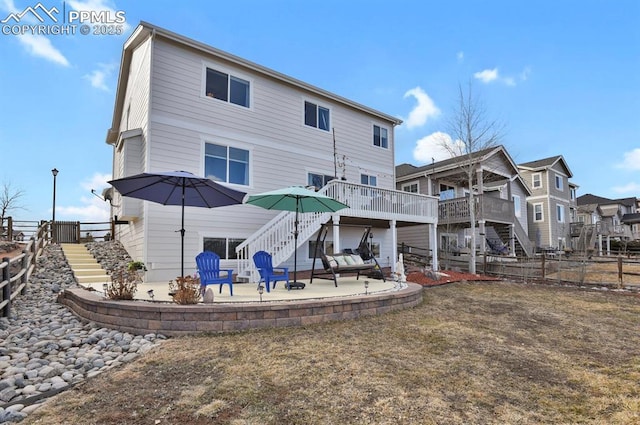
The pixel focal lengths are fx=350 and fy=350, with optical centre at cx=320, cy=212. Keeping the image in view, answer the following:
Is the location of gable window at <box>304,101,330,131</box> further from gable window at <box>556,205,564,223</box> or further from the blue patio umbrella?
gable window at <box>556,205,564,223</box>

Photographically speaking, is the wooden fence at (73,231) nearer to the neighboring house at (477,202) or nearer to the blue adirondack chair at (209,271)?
the blue adirondack chair at (209,271)

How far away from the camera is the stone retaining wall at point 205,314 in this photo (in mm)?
5031

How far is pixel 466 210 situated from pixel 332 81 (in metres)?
9.43

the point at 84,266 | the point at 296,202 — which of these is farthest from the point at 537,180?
the point at 84,266

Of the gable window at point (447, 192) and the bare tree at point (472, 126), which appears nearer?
the bare tree at point (472, 126)

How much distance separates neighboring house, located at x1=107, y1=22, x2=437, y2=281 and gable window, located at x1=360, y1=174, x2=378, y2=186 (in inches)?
20.4

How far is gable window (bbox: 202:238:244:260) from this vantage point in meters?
10.2

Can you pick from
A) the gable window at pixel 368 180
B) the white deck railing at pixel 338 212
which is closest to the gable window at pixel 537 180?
the white deck railing at pixel 338 212

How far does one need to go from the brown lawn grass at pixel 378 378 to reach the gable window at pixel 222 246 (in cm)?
562

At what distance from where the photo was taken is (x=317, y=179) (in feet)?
43.3

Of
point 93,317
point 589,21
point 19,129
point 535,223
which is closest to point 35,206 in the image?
point 19,129

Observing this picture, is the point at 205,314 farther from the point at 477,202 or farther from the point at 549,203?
the point at 549,203

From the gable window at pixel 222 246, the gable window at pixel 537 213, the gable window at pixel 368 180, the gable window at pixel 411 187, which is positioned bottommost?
the gable window at pixel 222 246

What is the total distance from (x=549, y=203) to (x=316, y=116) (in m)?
20.1
